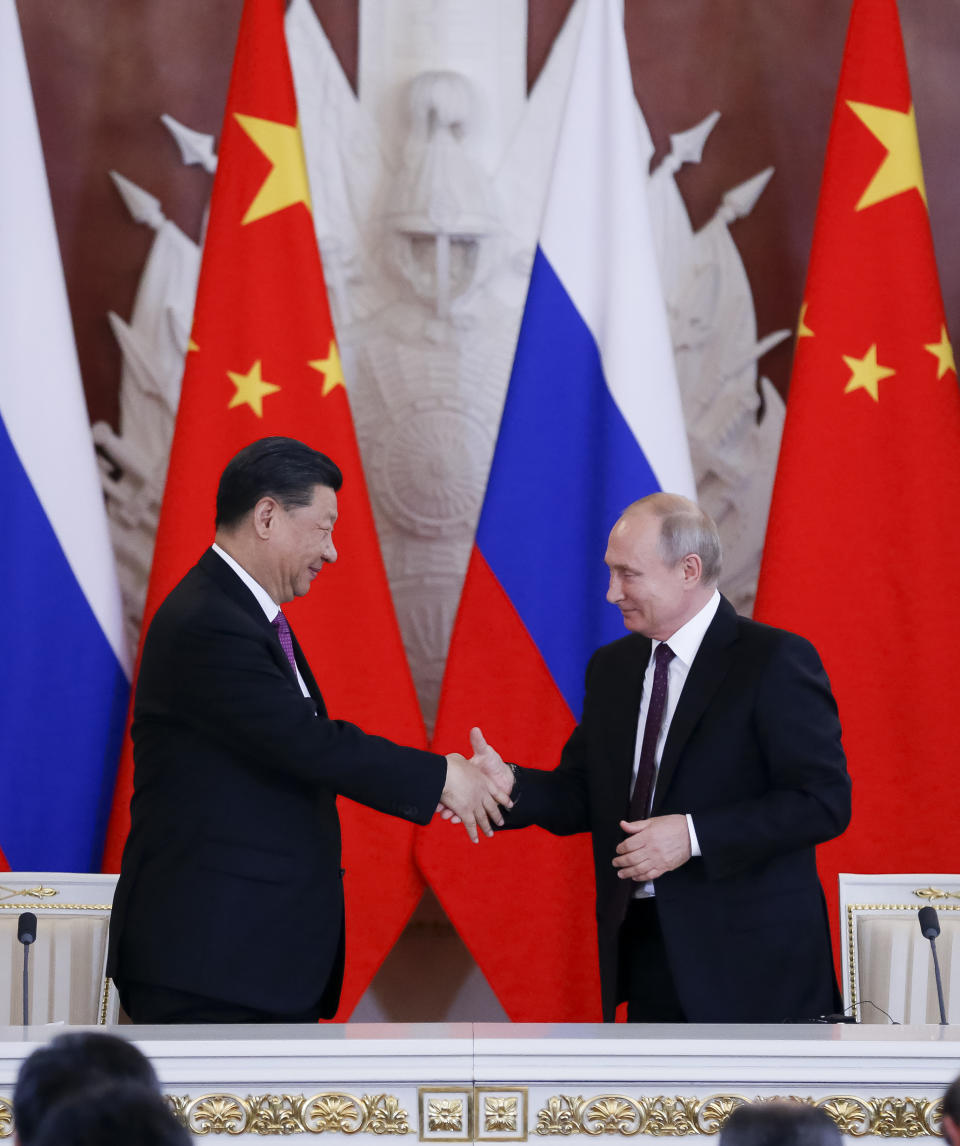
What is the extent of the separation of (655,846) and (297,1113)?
787 mm

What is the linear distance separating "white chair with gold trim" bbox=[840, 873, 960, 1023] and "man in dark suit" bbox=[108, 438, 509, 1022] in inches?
36.5

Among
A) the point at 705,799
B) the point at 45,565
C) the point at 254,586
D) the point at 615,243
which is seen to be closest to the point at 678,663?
the point at 705,799

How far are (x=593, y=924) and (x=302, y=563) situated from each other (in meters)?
1.47

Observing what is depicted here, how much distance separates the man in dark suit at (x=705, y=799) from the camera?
234cm

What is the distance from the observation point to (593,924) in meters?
3.45

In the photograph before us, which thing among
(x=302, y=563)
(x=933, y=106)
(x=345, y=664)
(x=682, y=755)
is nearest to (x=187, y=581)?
(x=302, y=563)

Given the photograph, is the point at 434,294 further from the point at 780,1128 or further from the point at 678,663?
the point at 780,1128

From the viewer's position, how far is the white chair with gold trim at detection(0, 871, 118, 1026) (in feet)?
8.92

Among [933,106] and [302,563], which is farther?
[933,106]

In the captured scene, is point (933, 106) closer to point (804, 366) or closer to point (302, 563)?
point (804, 366)

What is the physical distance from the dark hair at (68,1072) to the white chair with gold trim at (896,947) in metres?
1.96

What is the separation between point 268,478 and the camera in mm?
2424

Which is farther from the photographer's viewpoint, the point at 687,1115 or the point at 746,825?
the point at 746,825

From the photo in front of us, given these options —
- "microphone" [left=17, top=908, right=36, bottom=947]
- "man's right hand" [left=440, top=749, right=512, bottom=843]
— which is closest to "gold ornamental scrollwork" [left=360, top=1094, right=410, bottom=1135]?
"microphone" [left=17, top=908, right=36, bottom=947]
